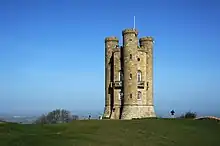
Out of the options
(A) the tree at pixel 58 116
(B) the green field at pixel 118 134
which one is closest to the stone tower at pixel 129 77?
(B) the green field at pixel 118 134

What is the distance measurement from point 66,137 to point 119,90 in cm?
2726

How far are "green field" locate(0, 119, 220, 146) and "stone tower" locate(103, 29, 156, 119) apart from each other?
11.4m

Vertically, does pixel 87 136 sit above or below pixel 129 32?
below

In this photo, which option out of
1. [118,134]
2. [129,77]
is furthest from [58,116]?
[118,134]

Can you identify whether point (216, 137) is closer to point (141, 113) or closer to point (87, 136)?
point (87, 136)

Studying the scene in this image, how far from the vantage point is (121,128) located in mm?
41719

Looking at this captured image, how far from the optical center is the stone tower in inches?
2306

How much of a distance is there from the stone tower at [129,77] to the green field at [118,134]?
11.4m

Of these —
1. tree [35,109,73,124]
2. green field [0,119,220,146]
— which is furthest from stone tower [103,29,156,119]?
tree [35,109,73,124]

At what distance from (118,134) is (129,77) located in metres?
21.4

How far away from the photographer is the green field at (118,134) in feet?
105

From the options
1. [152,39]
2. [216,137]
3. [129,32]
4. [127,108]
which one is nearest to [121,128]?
[216,137]

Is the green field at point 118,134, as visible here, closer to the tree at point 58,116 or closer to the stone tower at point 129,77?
the stone tower at point 129,77

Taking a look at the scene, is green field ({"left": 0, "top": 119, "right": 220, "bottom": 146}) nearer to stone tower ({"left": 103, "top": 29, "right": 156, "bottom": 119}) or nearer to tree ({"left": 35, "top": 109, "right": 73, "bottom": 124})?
stone tower ({"left": 103, "top": 29, "right": 156, "bottom": 119})
